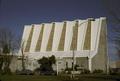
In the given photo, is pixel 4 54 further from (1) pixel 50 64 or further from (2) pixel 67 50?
(2) pixel 67 50

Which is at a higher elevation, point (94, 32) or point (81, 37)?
point (94, 32)

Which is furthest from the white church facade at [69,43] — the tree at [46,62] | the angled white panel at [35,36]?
the tree at [46,62]

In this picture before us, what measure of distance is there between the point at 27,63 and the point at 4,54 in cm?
1345

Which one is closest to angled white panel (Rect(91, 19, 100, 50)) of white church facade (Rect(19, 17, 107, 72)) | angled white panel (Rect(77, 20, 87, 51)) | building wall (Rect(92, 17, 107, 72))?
white church facade (Rect(19, 17, 107, 72))

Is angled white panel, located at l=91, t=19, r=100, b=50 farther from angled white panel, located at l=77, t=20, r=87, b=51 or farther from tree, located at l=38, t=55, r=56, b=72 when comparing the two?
tree, located at l=38, t=55, r=56, b=72

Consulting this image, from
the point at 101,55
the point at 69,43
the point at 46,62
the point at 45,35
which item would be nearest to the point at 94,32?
the point at 101,55

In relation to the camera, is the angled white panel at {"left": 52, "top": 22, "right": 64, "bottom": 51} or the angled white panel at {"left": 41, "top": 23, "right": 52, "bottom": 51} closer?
the angled white panel at {"left": 52, "top": 22, "right": 64, "bottom": 51}

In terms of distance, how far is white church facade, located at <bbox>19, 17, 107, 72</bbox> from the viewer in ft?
262

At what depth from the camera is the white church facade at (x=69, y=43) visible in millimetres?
79875

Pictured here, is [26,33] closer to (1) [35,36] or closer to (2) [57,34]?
(1) [35,36]

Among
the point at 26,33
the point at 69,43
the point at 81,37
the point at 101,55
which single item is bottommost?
the point at 101,55

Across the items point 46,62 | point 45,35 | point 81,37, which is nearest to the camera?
point 46,62

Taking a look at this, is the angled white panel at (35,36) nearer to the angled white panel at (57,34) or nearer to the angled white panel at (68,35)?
A: the angled white panel at (57,34)

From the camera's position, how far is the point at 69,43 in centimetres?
8619
